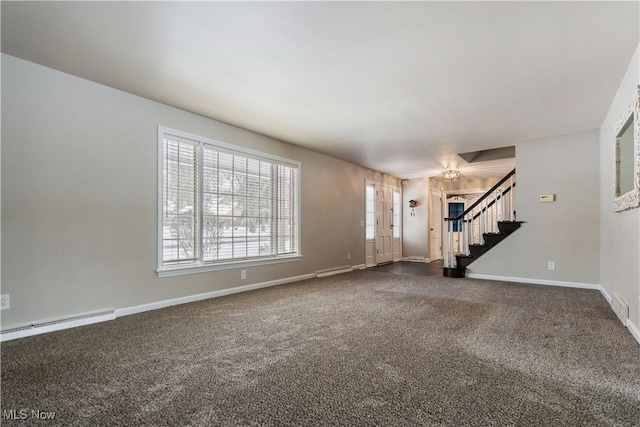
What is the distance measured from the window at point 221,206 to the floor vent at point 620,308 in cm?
420

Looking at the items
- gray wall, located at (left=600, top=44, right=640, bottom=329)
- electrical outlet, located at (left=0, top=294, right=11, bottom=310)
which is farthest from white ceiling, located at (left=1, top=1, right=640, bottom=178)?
electrical outlet, located at (left=0, top=294, right=11, bottom=310)

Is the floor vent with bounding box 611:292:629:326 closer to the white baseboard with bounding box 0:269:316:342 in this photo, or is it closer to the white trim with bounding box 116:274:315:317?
the white trim with bounding box 116:274:315:317

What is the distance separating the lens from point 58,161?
3064mm

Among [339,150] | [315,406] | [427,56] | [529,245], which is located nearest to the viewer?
[315,406]

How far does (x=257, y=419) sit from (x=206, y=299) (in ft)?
9.44

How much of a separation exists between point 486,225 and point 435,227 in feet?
11.2

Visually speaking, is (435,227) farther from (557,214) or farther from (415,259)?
(557,214)

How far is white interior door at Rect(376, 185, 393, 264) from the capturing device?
26.8ft

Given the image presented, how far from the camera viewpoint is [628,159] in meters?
3.13

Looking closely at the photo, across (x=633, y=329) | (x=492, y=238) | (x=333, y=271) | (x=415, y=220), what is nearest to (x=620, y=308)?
(x=633, y=329)

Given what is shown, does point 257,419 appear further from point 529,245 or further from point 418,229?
point 418,229

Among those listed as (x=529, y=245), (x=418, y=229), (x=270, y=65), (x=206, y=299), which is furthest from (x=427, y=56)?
(x=418, y=229)

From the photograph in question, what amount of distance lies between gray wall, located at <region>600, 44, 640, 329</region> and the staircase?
1316 mm

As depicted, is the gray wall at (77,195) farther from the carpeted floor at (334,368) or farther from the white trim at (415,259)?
the white trim at (415,259)
